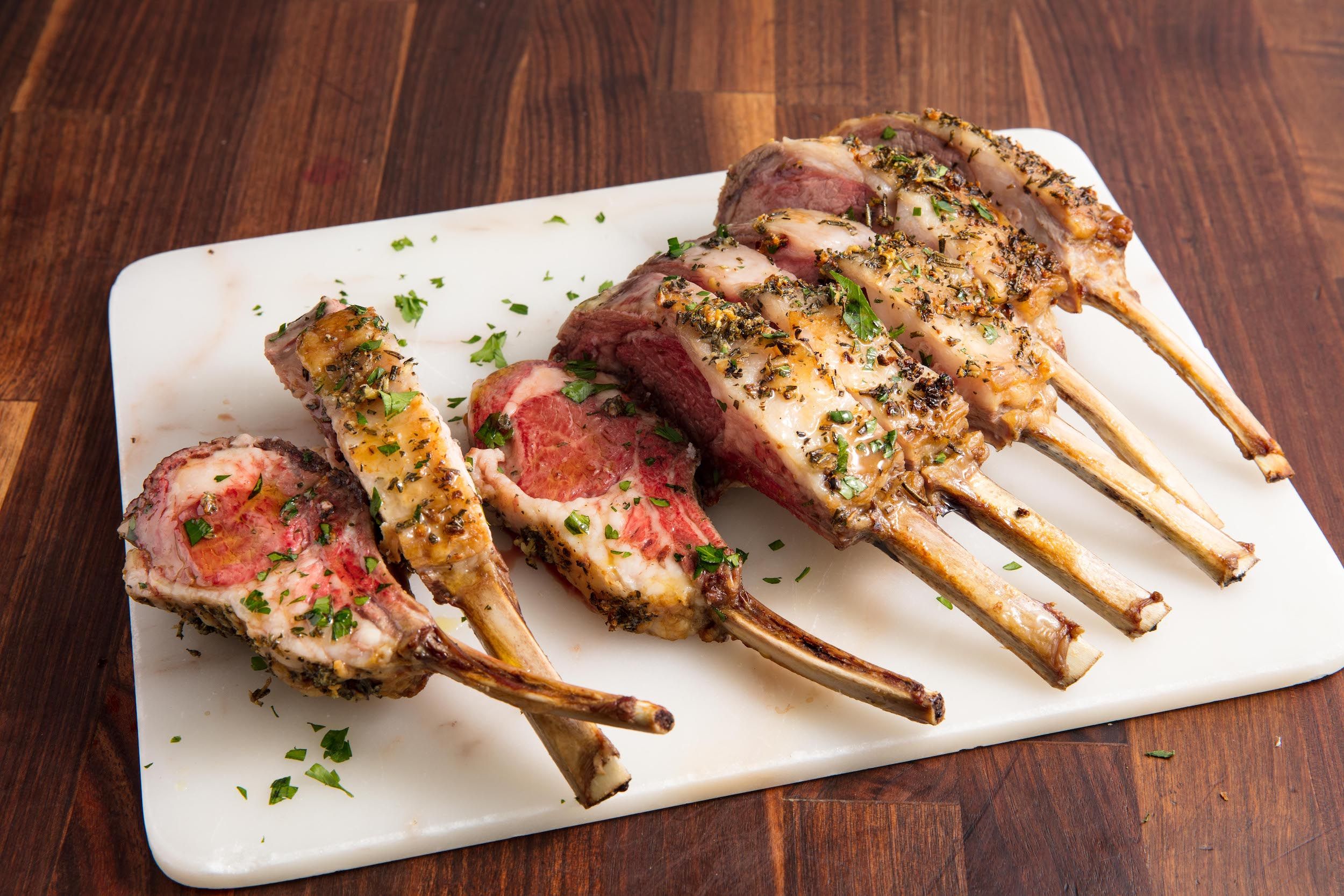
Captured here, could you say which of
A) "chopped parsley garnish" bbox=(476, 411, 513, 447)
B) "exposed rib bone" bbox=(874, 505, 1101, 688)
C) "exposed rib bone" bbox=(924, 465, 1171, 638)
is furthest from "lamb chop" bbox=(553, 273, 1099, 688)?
"chopped parsley garnish" bbox=(476, 411, 513, 447)

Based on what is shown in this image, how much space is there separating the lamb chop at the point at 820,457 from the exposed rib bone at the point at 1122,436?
0.65 m

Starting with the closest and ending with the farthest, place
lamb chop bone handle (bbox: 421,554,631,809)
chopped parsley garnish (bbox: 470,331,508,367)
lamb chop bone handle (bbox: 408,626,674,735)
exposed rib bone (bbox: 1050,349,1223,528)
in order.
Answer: lamb chop bone handle (bbox: 408,626,674,735) < lamb chop bone handle (bbox: 421,554,631,809) < exposed rib bone (bbox: 1050,349,1223,528) < chopped parsley garnish (bbox: 470,331,508,367)

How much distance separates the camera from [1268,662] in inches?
134

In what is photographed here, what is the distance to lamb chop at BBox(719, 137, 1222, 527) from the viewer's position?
142 inches

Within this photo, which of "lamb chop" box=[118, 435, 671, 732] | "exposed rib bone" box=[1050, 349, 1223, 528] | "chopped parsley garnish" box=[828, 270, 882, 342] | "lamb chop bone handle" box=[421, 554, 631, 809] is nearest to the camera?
"lamb chop" box=[118, 435, 671, 732]

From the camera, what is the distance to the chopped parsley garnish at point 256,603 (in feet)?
9.36

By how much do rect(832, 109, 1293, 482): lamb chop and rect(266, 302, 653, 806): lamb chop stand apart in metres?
2.10

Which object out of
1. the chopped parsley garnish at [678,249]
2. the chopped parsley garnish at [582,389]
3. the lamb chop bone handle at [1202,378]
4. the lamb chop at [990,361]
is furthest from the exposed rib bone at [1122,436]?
the chopped parsley garnish at [582,389]

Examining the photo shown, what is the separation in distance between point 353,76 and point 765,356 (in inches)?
123

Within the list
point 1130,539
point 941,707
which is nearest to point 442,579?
point 941,707

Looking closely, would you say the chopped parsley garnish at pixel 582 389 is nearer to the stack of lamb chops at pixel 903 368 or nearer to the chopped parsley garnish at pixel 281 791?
the stack of lamb chops at pixel 903 368

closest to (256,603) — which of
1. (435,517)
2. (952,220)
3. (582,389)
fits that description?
(435,517)

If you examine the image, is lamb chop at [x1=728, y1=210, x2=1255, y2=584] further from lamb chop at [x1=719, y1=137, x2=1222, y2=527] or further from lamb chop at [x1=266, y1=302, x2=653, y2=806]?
lamb chop at [x1=266, y1=302, x2=653, y2=806]

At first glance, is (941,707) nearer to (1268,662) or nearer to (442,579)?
(1268,662)
